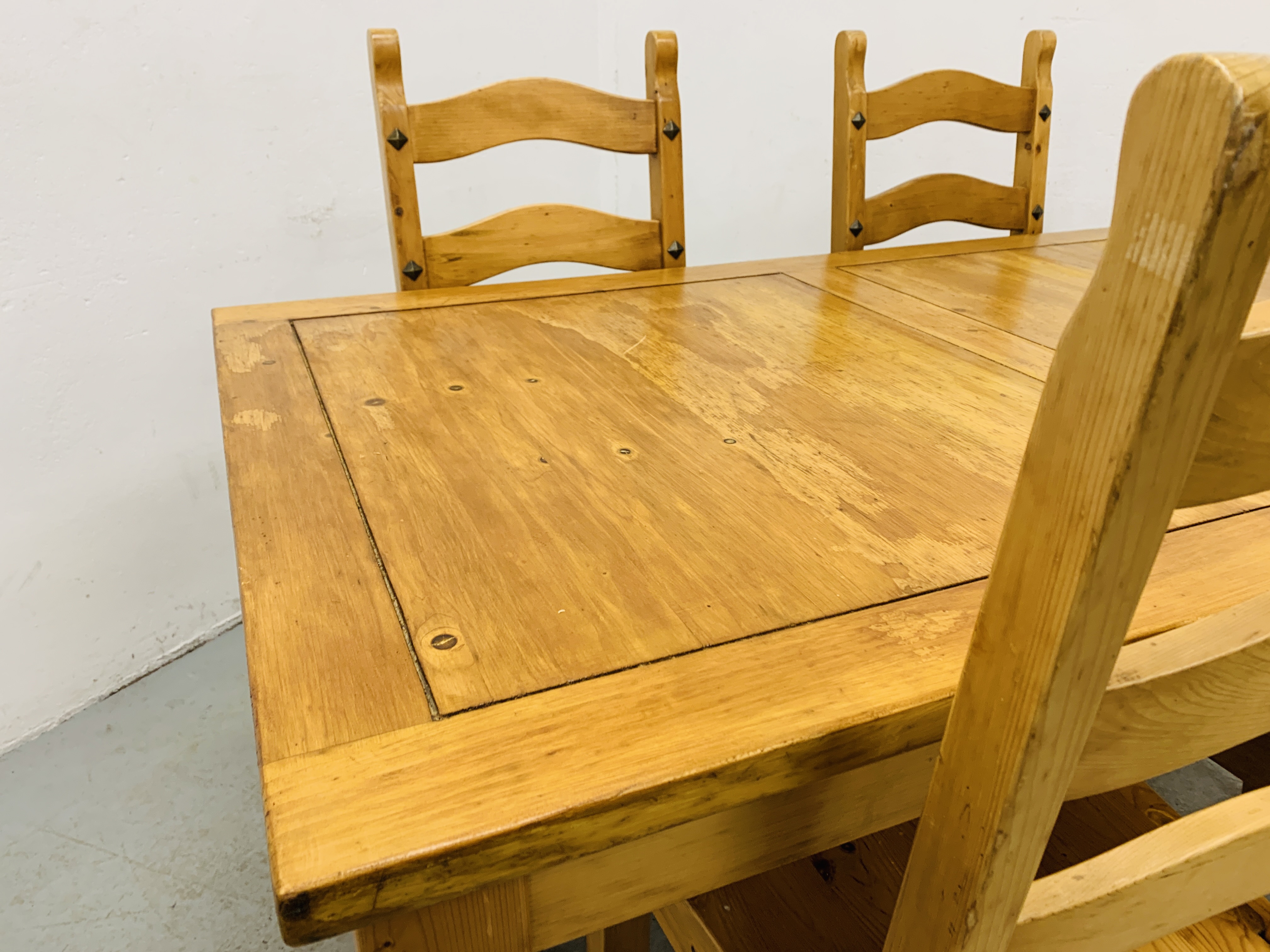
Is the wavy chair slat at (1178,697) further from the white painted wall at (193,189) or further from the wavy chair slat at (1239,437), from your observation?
the white painted wall at (193,189)

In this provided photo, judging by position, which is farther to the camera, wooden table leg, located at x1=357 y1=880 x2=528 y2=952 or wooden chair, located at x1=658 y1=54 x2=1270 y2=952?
wooden table leg, located at x1=357 y1=880 x2=528 y2=952

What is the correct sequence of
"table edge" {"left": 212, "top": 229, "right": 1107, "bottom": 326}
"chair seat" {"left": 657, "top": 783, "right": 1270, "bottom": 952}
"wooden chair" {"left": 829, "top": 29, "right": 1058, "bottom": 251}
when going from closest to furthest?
"chair seat" {"left": 657, "top": 783, "right": 1270, "bottom": 952} → "table edge" {"left": 212, "top": 229, "right": 1107, "bottom": 326} → "wooden chair" {"left": 829, "top": 29, "right": 1058, "bottom": 251}

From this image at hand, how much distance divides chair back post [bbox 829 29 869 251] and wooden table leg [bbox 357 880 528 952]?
4.25 feet

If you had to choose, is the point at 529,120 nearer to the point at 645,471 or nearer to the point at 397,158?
the point at 397,158

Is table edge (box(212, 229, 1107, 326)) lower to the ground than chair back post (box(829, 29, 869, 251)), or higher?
lower

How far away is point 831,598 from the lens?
574mm

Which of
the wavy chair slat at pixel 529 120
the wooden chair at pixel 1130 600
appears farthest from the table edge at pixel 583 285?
the wooden chair at pixel 1130 600

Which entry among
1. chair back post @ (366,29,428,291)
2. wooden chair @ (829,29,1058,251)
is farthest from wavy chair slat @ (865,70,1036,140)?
chair back post @ (366,29,428,291)

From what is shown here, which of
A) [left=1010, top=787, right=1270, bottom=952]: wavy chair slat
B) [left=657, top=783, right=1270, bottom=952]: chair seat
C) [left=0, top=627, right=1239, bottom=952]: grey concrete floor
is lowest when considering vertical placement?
[left=0, top=627, right=1239, bottom=952]: grey concrete floor

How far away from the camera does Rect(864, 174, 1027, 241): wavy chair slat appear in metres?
1.59

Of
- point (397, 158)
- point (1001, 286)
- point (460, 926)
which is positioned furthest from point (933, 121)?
point (460, 926)

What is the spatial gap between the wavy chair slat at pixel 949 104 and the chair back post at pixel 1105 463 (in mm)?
1345

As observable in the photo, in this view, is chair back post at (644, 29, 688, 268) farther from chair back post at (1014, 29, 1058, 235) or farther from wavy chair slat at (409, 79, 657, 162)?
chair back post at (1014, 29, 1058, 235)

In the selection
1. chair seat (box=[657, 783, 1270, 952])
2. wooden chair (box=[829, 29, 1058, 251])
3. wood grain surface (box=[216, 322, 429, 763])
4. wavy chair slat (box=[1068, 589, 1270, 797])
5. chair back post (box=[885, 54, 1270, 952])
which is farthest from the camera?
wooden chair (box=[829, 29, 1058, 251])
